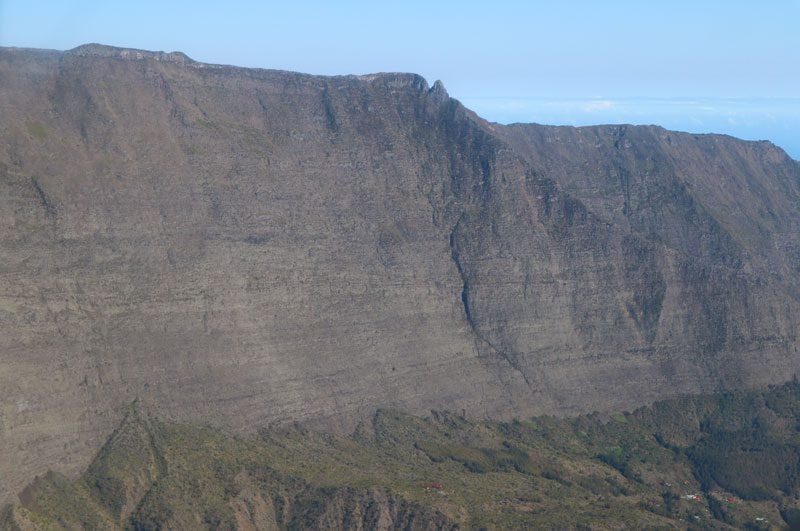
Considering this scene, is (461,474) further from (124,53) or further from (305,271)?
(124,53)

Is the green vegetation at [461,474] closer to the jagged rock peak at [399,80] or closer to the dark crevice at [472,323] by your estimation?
the dark crevice at [472,323]

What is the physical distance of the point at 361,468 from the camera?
81.5m

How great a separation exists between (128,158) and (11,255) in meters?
14.1

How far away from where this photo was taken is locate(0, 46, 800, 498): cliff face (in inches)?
3177

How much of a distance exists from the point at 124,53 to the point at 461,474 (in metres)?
→ 41.5

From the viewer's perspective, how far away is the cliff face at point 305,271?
265ft

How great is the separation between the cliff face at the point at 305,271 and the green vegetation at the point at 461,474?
6.38 feet

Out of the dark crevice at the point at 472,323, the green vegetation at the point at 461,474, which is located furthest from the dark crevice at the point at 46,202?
the dark crevice at the point at 472,323

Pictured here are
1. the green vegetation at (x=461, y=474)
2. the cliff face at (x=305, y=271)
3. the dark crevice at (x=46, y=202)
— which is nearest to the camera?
the green vegetation at (x=461, y=474)

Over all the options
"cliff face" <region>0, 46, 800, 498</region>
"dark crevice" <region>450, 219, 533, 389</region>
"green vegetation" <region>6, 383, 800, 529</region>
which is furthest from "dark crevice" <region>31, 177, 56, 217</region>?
"dark crevice" <region>450, 219, 533, 389</region>

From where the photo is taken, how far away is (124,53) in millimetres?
99375

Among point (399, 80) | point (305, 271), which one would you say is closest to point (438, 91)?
point (399, 80)

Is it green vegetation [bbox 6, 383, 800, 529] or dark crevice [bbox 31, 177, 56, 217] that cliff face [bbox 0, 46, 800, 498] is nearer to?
dark crevice [bbox 31, 177, 56, 217]

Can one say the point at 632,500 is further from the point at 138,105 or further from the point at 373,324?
the point at 138,105
